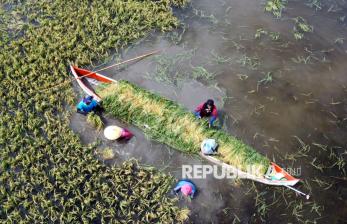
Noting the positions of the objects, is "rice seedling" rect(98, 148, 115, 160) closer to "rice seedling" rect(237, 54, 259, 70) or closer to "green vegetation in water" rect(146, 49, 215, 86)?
"green vegetation in water" rect(146, 49, 215, 86)

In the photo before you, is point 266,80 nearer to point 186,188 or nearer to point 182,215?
point 186,188

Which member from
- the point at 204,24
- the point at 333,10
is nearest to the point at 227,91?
the point at 204,24

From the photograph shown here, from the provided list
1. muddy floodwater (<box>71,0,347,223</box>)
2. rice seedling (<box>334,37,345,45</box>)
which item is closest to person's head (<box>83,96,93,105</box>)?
muddy floodwater (<box>71,0,347,223</box>)

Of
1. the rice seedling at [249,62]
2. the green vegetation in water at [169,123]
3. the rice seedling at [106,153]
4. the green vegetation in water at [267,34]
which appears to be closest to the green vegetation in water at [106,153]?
the rice seedling at [106,153]

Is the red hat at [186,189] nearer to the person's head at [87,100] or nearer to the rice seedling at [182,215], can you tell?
the rice seedling at [182,215]

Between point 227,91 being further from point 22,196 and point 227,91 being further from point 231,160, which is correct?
point 22,196

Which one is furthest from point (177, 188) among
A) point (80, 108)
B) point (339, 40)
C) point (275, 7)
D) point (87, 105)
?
point (275, 7)
